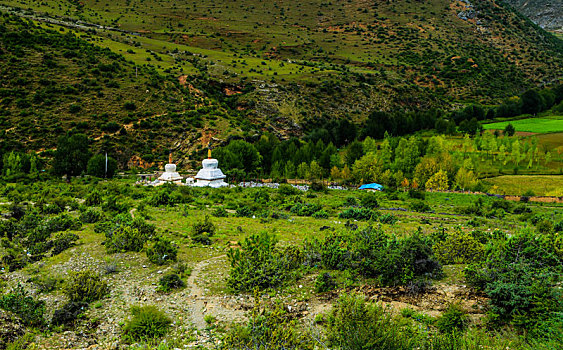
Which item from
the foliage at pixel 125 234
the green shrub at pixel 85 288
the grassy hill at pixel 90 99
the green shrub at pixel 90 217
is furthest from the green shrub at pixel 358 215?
the grassy hill at pixel 90 99

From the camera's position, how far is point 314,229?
21.2m

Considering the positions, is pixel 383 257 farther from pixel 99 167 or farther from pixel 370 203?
pixel 99 167

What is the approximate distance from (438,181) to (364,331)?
42.5 metres

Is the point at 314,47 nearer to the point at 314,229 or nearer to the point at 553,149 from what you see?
Result: the point at 553,149

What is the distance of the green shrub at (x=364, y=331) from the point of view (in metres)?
6.98

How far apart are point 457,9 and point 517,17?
28.1 metres

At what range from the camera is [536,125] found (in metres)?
73.4

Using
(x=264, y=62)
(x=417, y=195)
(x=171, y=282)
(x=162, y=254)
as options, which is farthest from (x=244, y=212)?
(x=264, y=62)

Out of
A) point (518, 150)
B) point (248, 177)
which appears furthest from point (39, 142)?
point (518, 150)

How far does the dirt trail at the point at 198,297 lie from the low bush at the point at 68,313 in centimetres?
331

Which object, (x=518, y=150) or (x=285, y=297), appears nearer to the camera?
(x=285, y=297)

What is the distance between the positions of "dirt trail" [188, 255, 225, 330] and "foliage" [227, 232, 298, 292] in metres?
1.06

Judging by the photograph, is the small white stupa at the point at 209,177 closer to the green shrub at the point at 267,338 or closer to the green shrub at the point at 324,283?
the green shrub at the point at 324,283

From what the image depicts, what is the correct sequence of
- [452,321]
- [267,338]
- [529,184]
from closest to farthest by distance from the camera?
[267,338], [452,321], [529,184]
